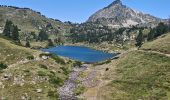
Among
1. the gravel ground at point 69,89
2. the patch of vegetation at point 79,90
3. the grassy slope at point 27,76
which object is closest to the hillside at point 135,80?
the patch of vegetation at point 79,90

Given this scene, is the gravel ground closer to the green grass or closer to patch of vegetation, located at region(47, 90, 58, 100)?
patch of vegetation, located at region(47, 90, 58, 100)

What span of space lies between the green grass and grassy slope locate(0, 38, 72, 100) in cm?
1298

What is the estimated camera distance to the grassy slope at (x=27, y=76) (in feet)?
218

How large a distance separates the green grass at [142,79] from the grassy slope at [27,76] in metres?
13.0

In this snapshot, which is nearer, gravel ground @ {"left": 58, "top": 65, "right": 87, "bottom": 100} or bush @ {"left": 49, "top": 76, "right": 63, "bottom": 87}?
gravel ground @ {"left": 58, "top": 65, "right": 87, "bottom": 100}

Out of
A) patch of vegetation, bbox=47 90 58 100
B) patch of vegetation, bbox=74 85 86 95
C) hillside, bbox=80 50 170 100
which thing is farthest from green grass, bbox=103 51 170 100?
patch of vegetation, bbox=47 90 58 100

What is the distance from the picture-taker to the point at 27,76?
259 feet

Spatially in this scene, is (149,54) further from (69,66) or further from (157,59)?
(69,66)

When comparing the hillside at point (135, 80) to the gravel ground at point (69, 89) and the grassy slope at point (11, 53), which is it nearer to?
the gravel ground at point (69, 89)

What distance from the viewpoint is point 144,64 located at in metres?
91.5

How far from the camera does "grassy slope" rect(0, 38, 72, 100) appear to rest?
6656 cm

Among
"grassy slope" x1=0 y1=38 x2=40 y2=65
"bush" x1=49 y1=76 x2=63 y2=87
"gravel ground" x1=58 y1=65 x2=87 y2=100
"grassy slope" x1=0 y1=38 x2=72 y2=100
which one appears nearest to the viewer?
"grassy slope" x1=0 y1=38 x2=72 y2=100

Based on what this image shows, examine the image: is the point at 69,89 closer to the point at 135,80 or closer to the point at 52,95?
the point at 52,95

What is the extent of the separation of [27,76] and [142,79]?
24.4 metres
